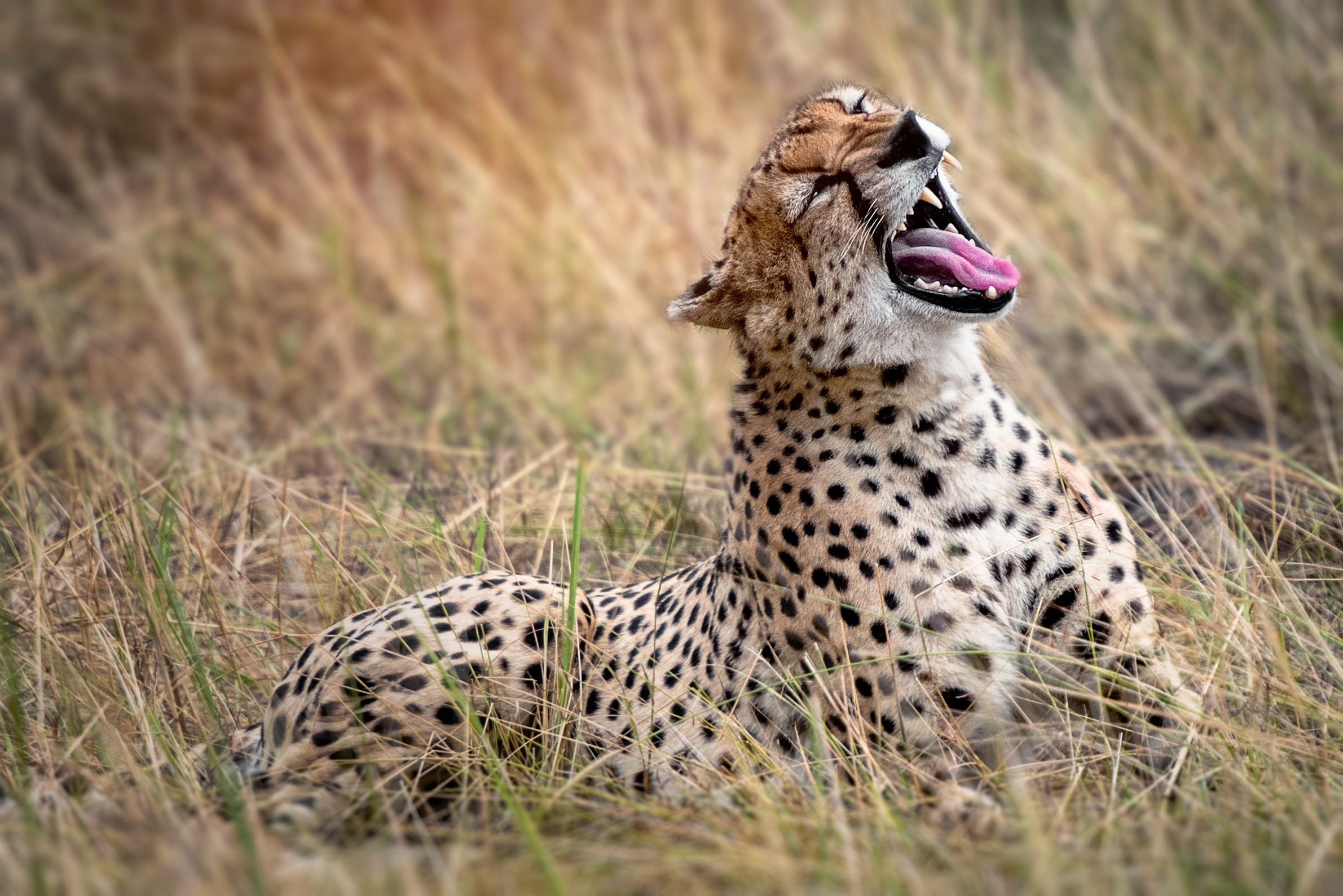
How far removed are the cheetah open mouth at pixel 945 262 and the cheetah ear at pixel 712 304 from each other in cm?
35

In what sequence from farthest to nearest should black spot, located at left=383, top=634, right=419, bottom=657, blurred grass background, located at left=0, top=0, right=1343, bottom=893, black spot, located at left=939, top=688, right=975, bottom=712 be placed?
black spot, located at left=383, top=634, right=419, bottom=657 → black spot, located at left=939, top=688, right=975, bottom=712 → blurred grass background, located at left=0, top=0, right=1343, bottom=893

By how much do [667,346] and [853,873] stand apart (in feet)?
13.6

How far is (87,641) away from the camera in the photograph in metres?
3.28

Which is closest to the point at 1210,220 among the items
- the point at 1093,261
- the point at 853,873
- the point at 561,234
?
the point at 1093,261

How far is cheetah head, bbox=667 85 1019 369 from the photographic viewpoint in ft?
9.84

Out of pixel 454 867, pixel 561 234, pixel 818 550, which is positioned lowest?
pixel 454 867

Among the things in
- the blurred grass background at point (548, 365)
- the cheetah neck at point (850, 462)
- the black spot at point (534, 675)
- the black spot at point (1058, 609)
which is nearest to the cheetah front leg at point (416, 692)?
the black spot at point (534, 675)

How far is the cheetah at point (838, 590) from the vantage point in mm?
2865

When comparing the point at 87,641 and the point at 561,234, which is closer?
the point at 87,641

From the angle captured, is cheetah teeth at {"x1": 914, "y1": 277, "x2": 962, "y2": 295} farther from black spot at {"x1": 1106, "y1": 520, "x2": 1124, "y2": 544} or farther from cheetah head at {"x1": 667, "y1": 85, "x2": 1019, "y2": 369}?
black spot at {"x1": 1106, "y1": 520, "x2": 1124, "y2": 544}

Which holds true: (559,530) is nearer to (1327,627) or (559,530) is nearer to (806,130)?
(806,130)

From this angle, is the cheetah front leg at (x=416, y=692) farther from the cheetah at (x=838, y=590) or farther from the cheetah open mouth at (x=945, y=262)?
the cheetah open mouth at (x=945, y=262)

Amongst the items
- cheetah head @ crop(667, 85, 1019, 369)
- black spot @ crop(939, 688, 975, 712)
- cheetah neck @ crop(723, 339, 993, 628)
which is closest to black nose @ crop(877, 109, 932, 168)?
cheetah head @ crop(667, 85, 1019, 369)

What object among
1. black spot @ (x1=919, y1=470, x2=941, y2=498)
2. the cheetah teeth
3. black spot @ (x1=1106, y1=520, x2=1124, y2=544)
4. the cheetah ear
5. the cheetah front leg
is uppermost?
the cheetah teeth
